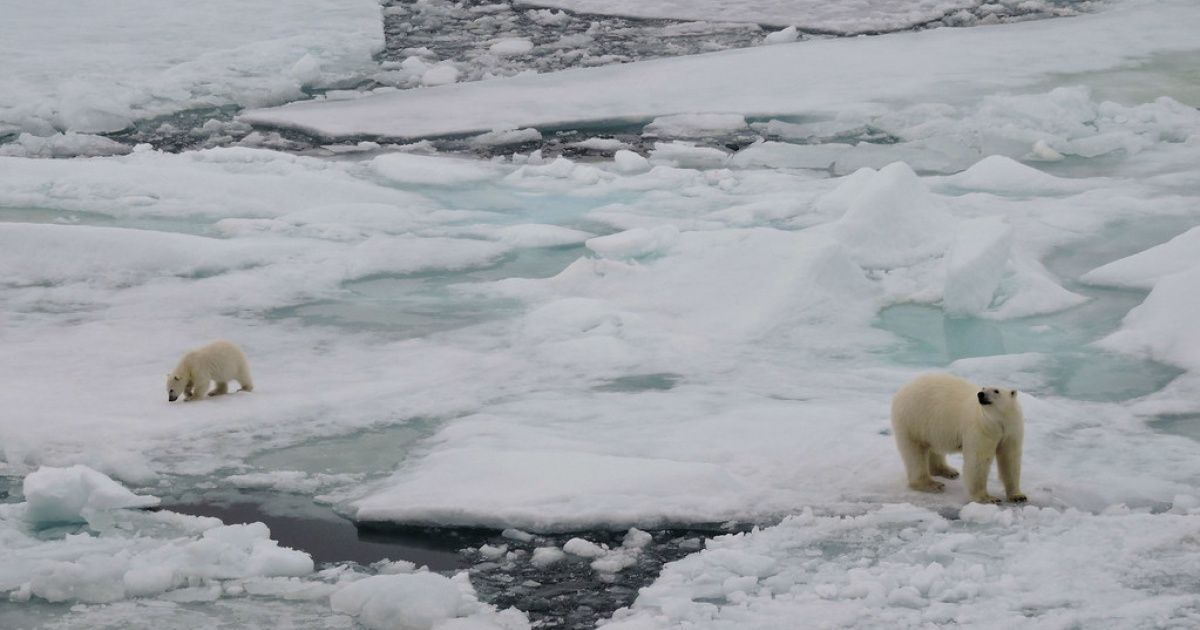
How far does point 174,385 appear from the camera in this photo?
5.01m

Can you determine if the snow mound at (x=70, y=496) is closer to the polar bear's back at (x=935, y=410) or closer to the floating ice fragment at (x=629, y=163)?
the polar bear's back at (x=935, y=410)

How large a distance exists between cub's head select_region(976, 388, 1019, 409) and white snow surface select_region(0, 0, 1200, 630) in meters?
0.32

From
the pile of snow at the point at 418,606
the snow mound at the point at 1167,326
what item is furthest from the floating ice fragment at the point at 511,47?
the pile of snow at the point at 418,606

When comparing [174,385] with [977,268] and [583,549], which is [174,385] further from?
[977,268]

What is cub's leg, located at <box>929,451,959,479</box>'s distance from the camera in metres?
4.23

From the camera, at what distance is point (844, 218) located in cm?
703

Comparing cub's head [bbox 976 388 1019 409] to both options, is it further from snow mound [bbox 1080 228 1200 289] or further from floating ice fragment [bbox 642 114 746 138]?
floating ice fragment [bbox 642 114 746 138]

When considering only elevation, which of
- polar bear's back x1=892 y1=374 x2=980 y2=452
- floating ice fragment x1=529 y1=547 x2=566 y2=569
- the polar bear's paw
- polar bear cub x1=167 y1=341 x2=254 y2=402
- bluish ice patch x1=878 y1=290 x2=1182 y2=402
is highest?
polar bear's back x1=892 y1=374 x2=980 y2=452

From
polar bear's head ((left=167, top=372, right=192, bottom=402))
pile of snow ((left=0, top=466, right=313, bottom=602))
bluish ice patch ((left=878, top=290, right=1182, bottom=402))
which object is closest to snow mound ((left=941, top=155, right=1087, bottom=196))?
bluish ice patch ((left=878, top=290, right=1182, bottom=402))

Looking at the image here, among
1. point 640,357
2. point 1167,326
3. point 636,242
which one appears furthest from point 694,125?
point 1167,326

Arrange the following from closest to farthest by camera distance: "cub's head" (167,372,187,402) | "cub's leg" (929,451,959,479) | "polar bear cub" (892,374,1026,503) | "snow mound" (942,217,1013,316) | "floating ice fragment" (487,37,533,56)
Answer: "polar bear cub" (892,374,1026,503), "cub's leg" (929,451,959,479), "cub's head" (167,372,187,402), "snow mound" (942,217,1013,316), "floating ice fragment" (487,37,533,56)

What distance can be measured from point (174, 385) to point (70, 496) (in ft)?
3.66

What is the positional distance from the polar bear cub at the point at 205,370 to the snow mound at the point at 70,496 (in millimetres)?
A: 953

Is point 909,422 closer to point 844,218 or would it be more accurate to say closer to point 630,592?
point 630,592
